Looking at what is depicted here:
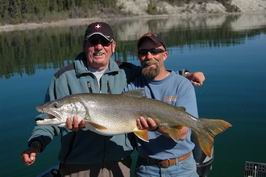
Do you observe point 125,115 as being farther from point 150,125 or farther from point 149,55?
point 149,55

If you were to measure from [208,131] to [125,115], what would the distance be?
96cm

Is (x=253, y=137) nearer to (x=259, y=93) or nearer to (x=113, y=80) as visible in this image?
(x=259, y=93)

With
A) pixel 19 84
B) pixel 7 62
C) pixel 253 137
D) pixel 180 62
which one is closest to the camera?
pixel 253 137

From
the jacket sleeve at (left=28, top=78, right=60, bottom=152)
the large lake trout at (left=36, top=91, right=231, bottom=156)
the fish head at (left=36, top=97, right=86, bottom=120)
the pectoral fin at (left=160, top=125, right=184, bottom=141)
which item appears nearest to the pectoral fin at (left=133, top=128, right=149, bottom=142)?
the large lake trout at (left=36, top=91, right=231, bottom=156)

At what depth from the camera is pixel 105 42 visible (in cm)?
529

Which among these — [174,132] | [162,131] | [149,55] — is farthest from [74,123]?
[149,55]

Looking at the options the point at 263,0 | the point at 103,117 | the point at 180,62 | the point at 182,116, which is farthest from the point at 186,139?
the point at 263,0

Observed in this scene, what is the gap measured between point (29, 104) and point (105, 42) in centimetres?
1296

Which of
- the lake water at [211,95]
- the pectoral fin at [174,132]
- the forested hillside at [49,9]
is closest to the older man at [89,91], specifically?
the pectoral fin at [174,132]

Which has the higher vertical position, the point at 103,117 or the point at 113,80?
the point at 113,80

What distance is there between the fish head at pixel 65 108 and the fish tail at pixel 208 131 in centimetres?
135

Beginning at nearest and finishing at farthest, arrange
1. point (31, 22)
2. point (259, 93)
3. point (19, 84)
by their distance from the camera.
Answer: point (259, 93) < point (19, 84) < point (31, 22)

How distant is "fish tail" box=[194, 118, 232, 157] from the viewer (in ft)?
16.4

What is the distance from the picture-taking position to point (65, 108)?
4.94 meters
